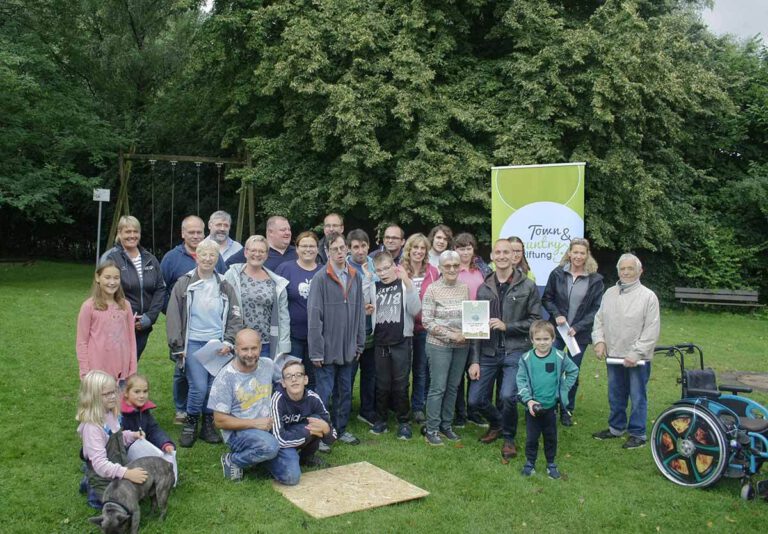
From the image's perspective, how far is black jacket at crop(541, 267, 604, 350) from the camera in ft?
21.3

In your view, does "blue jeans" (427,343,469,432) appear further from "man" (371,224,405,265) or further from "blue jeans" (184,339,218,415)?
"blue jeans" (184,339,218,415)

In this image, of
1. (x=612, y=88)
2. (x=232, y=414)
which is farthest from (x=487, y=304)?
(x=612, y=88)

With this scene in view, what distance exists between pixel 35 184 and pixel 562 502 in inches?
649

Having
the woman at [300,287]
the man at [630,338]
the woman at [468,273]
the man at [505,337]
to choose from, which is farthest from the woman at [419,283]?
the man at [630,338]

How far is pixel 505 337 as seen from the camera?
5.83m

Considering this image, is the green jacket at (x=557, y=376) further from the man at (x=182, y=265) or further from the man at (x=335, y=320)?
the man at (x=182, y=265)

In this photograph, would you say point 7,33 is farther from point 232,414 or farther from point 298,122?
point 232,414

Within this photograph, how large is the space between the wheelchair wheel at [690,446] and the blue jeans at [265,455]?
2.72 meters

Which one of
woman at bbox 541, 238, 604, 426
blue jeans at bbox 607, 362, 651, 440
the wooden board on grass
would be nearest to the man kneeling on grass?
the wooden board on grass

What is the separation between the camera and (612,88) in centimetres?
1380

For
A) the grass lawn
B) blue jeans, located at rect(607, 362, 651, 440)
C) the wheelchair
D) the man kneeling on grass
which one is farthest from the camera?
blue jeans, located at rect(607, 362, 651, 440)

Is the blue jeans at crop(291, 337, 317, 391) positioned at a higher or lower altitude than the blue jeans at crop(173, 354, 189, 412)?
higher

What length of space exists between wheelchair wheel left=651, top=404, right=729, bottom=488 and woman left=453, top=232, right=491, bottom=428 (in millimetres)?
1766

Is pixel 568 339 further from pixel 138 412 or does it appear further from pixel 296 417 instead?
pixel 138 412
